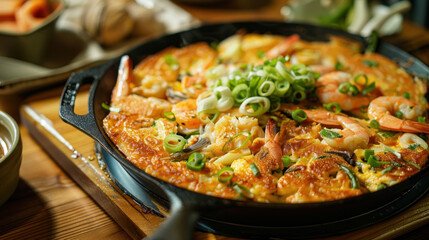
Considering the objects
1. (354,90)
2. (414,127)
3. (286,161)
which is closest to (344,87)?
(354,90)

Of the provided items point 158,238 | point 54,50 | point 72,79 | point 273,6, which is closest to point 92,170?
point 72,79

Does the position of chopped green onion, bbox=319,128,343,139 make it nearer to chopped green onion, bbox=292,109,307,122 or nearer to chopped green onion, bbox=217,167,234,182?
chopped green onion, bbox=292,109,307,122

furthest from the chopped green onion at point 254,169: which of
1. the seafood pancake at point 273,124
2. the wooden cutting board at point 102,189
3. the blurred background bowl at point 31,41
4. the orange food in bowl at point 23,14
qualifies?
the orange food in bowl at point 23,14

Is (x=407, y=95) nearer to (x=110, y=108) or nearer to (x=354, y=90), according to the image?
(x=354, y=90)

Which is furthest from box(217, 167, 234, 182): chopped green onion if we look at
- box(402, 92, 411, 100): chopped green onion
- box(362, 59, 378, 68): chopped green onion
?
box(362, 59, 378, 68): chopped green onion

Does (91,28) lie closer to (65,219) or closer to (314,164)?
(65,219)

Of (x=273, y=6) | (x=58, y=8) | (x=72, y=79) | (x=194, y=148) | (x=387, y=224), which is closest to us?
(x=387, y=224)
